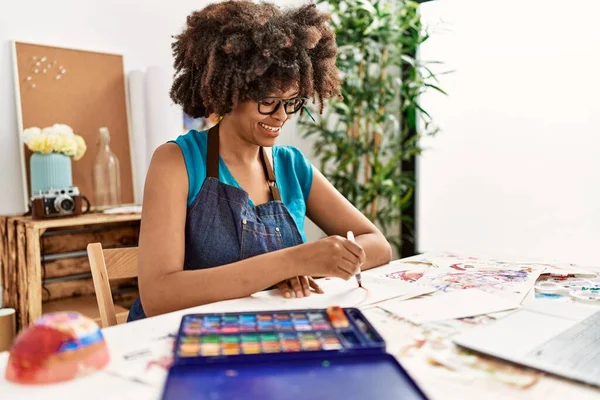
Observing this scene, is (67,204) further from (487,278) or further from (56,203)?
(487,278)

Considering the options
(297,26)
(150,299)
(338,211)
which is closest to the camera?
(150,299)

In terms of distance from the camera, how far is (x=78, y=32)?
99.3 inches

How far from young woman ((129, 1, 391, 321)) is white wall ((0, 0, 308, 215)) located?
707mm

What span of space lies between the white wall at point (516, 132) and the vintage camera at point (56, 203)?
2.02m

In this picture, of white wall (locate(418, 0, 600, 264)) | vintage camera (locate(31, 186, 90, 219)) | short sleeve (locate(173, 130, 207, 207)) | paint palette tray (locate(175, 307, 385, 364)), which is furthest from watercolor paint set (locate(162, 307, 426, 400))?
white wall (locate(418, 0, 600, 264))

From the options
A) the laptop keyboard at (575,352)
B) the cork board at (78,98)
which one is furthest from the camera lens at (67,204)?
the laptop keyboard at (575,352)

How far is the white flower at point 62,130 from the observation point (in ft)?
7.48

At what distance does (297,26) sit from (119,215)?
4.23 feet

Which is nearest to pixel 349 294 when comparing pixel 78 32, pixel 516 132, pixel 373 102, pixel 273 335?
pixel 273 335

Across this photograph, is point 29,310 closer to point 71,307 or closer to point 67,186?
point 71,307

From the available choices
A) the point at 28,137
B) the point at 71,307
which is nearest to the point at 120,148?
the point at 28,137

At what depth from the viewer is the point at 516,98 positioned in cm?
300

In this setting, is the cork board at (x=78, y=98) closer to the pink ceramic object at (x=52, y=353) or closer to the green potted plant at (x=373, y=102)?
the green potted plant at (x=373, y=102)

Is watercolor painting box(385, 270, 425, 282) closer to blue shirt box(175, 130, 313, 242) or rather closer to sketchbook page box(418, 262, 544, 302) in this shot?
sketchbook page box(418, 262, 544, 302)
